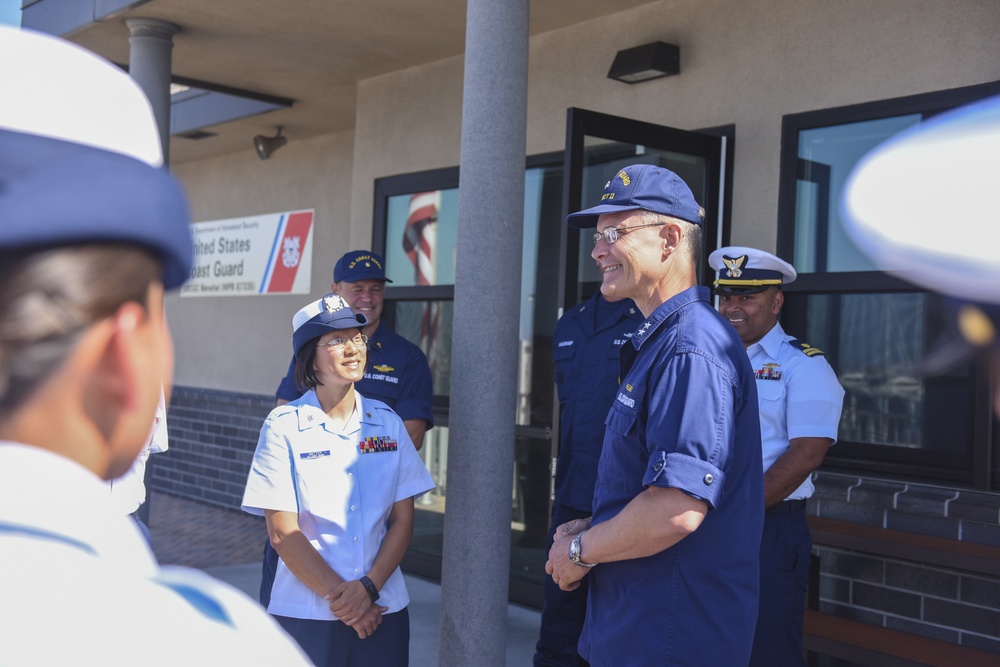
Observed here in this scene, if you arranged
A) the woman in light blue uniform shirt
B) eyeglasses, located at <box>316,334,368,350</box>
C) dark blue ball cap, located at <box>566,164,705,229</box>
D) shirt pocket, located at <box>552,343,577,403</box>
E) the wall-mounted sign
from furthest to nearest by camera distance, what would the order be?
the wall-mounted sign, shirt pocket, located at <box>552,343,577,403</box>, eyeglasses, located at <box>316,334,368,350</box>, the woman in light blue uniform shirt, dark blue ball cap, located at <box>566,164,705,229</box>

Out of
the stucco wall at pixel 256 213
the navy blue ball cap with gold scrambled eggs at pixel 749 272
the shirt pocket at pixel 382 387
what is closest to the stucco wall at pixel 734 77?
the stucco wall at pixel 256 213

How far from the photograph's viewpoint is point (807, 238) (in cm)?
501

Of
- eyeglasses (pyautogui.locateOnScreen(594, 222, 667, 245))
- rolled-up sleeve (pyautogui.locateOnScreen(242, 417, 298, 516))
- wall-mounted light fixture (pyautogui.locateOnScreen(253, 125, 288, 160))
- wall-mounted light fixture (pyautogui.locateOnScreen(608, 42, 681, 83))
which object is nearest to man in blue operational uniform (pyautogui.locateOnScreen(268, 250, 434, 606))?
rolled-up sleeve (pyautogui.locateOnScreen(242, 417, 298, 516))

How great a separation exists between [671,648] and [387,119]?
5.99 m

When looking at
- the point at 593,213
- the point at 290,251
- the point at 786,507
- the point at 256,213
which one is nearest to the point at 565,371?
the point at 786,507

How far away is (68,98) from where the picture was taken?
0.61 m

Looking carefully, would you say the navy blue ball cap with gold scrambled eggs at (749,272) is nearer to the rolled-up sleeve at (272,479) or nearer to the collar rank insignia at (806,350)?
the collar rank insignia at (806,350)

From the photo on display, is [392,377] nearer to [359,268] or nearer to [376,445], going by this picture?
[359,268]

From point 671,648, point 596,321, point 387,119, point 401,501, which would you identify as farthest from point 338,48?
point 671,648

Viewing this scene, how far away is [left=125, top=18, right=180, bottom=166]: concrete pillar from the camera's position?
6453 mm

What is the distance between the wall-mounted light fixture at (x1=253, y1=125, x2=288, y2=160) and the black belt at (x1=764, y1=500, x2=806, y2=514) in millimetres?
6949

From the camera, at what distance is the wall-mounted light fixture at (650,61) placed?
217 inches

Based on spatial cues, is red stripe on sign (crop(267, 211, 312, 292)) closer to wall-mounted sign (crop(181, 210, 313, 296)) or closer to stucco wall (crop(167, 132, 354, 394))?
wall-mounted sign (crop(181, 210, 313, 296))

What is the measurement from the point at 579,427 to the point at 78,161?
3.83 metres
